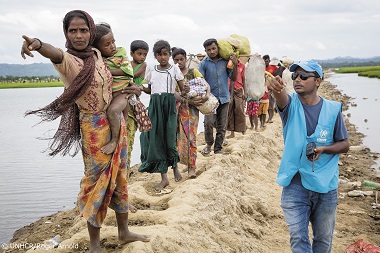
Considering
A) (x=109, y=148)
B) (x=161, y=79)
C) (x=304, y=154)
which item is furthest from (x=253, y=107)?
(x=109, y=148)

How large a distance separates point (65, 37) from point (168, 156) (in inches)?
113

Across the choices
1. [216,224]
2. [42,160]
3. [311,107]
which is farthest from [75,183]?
[311,107]

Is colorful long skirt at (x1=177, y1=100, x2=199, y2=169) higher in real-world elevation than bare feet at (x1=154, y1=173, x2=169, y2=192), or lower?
higher

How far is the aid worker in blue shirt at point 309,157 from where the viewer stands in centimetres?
328

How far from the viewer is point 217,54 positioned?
7.10 metres

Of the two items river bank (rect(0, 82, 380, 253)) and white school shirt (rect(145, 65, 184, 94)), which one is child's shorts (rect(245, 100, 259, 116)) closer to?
river bank (rect(0, 82, 380, 253))

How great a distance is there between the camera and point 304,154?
10.8 feet

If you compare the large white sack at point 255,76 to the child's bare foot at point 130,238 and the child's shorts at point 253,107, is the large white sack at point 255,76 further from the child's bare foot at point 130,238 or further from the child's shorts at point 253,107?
the child's bare foot at point 130,238

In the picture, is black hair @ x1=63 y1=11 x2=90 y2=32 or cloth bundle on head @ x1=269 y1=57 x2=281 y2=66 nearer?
black hair @ x1=63 y1=11 x2=90 y2=32

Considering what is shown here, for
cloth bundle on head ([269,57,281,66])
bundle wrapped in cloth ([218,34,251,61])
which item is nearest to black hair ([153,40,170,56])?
bundle wrapped in cloth ([218,34,251,61])

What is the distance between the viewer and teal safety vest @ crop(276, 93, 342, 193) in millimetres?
3266

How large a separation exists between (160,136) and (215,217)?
1361mm

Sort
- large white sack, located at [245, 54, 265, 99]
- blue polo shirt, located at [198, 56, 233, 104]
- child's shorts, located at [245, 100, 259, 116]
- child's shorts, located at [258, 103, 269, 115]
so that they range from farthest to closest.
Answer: child's shorts, located at [258, 103, 269, 115] → child's shorts, located at [245, 100, 259, 116] → large white sack, located at [245, 54, 265, 99] → blue polo shirt, located at [198, 56, 233, 104]

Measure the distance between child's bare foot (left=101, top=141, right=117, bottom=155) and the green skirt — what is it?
88.5 inches
